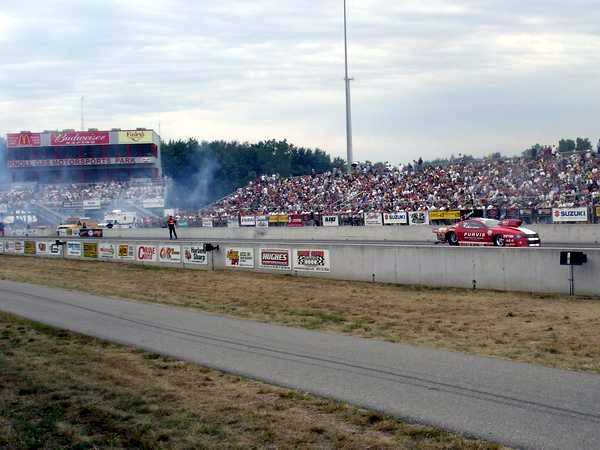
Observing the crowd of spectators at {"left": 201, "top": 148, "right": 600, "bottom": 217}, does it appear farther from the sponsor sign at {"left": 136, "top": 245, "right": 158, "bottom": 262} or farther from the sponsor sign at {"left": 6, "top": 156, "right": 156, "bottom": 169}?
the sponsor sign at {"left": 6, "top": 156, "right": 156, "bottom": 169}

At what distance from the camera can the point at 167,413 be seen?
8.38 metres

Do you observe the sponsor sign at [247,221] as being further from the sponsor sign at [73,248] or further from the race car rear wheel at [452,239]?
the race car rear wheel at [452,239]

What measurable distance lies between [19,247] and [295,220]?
18141 mm

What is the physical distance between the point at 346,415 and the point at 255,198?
177 ft

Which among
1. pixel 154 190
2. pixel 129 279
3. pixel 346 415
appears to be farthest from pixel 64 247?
pixel 154 190

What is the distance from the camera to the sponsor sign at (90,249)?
38844 mm

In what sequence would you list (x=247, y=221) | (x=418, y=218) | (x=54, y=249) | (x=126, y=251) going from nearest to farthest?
(x=126, y=251) < (x=54, y=249) < (x=418, y=218) < (x=247, y=221)

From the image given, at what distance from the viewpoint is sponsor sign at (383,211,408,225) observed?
44406 mm

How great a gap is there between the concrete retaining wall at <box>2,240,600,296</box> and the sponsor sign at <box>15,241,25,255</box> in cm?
2782

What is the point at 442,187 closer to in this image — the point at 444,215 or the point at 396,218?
the point at 396,218

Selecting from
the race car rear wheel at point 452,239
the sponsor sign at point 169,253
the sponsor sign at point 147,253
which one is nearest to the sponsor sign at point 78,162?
the sponsor sign at point 147,253

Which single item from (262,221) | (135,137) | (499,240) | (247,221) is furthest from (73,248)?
(135,137)

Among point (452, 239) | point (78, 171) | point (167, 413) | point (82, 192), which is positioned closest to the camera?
point (167, 413)

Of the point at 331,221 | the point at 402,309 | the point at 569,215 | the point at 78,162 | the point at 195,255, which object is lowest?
the point at 402,309
